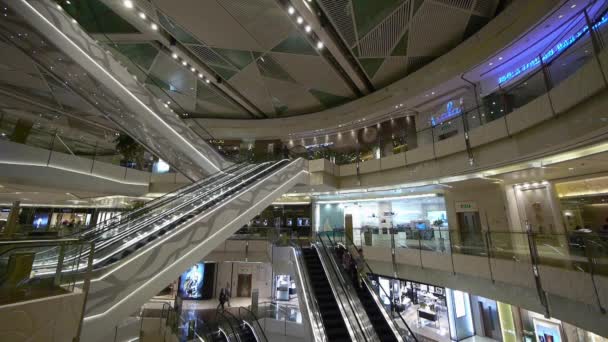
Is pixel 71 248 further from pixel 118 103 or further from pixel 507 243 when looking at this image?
pixel 507 243

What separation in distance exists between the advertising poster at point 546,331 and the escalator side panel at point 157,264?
1059cm

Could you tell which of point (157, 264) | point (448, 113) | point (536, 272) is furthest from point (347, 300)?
point (448, 113)

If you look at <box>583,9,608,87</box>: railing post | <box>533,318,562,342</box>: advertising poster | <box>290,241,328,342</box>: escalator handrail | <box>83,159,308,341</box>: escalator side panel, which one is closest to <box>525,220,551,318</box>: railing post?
<box>583,9,608,87</box>: railing post

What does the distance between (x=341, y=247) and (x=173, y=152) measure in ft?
23.3

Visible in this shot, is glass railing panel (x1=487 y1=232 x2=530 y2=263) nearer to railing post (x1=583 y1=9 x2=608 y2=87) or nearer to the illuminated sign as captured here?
railing post (x1=583 y1=9 x2=608 y2=87)

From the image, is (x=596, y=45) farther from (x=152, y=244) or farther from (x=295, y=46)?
(x=295, y=46)

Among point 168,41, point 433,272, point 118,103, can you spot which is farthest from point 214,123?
point 433,272

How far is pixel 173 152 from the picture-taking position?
8312 mm

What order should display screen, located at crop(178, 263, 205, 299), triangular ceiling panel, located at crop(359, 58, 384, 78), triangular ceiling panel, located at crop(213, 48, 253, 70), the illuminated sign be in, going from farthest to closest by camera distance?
display screen, located at crop(178, 263, 205, 299) → triangular ceiling panel, located at crop(359, 58, 384, 78) → triangular ceiling panel, located at crop(213, 48, 253, 70) → the illuminated sign

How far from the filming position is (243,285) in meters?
18.1

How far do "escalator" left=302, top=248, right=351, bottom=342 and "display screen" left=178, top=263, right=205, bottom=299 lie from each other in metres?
11.2

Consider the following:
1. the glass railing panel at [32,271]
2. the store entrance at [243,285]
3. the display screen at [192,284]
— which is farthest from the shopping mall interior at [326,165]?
the store entrance at [243,285]

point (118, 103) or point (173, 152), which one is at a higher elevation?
point (118, 103)

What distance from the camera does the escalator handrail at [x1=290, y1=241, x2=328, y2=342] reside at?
19.2 ft
